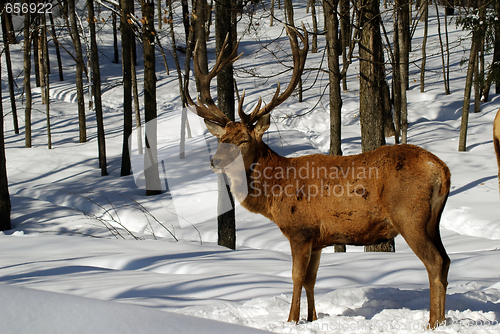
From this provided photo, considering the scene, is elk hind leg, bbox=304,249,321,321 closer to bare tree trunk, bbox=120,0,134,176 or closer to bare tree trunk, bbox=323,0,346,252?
bare tree trunk, bbox=323,0,346,252

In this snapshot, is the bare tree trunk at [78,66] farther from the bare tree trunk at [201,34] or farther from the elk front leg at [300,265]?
the elk front leg at [300,265]

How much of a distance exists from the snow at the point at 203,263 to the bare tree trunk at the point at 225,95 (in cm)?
31

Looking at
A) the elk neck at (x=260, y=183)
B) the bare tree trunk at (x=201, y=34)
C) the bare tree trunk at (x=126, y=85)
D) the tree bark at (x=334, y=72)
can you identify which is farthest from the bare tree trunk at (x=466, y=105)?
the elk neck at (x=260, y=183)

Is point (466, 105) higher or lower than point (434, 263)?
higher

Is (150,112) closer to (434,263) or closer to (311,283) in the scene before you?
(311,283)

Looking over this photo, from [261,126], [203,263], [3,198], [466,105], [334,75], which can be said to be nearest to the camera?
[261,126]

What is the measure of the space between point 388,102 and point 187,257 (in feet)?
48.1

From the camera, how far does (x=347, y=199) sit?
3.20 meters

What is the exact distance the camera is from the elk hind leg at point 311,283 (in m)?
3.41

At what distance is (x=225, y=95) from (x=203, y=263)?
3.05 meters

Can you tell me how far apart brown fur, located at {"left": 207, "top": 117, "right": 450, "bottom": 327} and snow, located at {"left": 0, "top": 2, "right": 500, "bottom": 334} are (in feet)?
1.54

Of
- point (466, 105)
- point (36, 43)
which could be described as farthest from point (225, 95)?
point (36, 43)

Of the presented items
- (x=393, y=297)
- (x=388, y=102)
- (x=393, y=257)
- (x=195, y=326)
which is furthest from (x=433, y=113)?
(x=195, y=326)

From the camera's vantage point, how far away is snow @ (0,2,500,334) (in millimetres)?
2035
